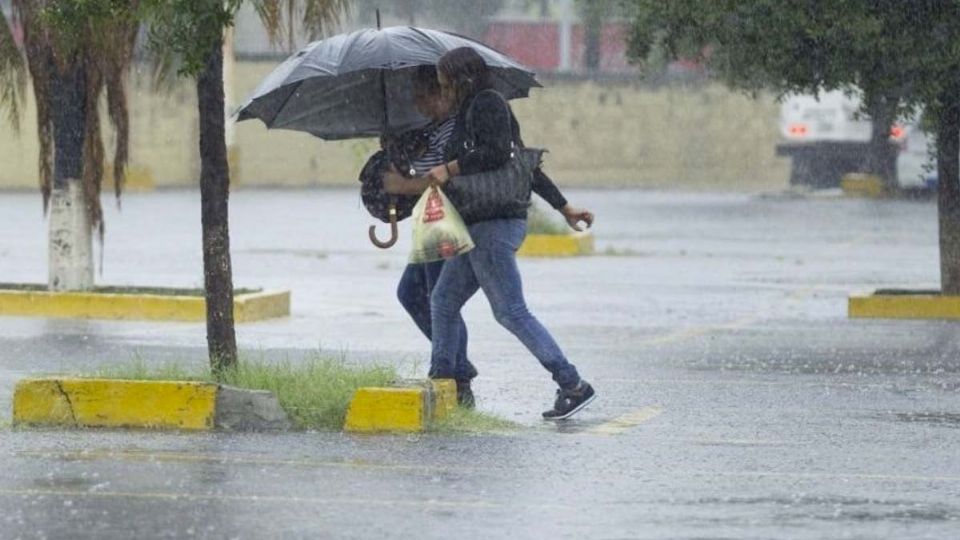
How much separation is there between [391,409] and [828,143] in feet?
111

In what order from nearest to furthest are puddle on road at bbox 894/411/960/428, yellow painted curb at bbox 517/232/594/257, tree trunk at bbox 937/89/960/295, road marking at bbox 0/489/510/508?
road marking at bbox 0/489/510/508 < puddle on road at bbox 894/411/960/428 < tree trunk at bbox 937/89/960/295 < yellow painted curb at bbox 517/232/594/257

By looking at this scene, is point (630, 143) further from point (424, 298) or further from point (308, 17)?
point (424, 298)

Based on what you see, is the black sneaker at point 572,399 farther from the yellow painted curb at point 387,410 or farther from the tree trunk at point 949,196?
the tree trunk at point 949,196

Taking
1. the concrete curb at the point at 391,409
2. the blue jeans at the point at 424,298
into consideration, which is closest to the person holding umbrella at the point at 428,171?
the blue jeans at the point at 424,298

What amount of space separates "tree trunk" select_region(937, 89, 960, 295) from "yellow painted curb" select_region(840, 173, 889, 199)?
2265cm

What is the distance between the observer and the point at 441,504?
26.8ft

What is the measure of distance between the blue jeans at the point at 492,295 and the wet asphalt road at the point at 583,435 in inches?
15.4

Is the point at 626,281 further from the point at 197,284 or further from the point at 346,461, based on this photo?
the point at 346,461

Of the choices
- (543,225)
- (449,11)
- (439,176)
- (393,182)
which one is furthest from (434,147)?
(449,11)

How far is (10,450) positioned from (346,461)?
1.50 meters

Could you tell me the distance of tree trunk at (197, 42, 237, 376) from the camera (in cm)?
1059

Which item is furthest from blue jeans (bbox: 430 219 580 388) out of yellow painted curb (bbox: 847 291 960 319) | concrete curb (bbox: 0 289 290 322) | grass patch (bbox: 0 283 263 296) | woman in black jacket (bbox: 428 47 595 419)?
yellow painted curb (bbox: 847 291 960 319)

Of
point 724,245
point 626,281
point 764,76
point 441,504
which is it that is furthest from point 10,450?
point 724,245

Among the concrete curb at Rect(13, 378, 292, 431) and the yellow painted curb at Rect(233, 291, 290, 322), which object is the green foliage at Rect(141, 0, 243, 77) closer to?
the concrete curb at Rect(13, 378, 292, 431)
